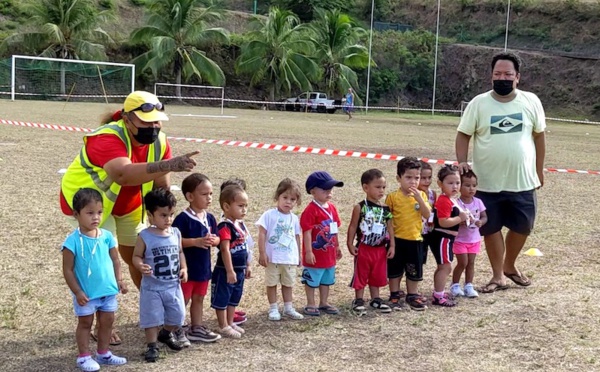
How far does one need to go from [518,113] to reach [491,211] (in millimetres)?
844

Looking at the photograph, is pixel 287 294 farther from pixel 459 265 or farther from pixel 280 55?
pixel 280 55

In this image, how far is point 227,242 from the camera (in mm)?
4988

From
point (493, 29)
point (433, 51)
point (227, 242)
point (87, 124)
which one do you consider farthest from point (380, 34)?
point (227, 242)

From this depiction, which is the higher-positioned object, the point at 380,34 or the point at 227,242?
the point at 380,34

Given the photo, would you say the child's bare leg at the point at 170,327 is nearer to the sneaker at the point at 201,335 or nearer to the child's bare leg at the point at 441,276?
the sneaker at the point at 201,335

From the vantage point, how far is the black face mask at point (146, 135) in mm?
4645

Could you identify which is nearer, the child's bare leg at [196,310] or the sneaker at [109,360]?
the sneaker at [109,360]

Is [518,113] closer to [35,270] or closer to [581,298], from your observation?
[581,298]

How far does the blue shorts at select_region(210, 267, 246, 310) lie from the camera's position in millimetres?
A: 5047

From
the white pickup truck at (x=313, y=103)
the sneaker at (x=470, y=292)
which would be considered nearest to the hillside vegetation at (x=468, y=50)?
the white pickup truck at (x=313, y=103)

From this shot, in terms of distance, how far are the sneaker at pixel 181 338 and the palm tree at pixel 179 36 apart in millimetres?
45319

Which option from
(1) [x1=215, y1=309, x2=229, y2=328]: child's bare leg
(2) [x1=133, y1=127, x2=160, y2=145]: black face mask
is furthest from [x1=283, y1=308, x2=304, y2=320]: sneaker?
(2) [x1=133, y1=127, x2=160, y2=145]: black face mask

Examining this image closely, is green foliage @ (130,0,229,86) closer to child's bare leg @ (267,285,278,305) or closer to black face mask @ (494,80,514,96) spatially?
black face mask @ (494,80,514,96)

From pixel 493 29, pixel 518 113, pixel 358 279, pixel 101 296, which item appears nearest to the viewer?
pixel 101 296
